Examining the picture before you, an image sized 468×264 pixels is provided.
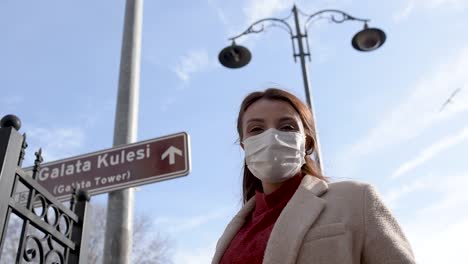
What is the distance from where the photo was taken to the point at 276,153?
1.83 metres

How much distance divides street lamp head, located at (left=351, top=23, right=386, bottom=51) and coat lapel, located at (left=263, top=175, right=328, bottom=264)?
261 inches

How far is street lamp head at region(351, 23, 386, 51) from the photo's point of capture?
→ 307 inches

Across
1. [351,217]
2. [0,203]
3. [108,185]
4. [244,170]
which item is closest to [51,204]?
[0,203]

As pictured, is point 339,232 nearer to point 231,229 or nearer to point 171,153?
point 231,229

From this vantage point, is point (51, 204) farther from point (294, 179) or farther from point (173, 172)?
point (294, 179)

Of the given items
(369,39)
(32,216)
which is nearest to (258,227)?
(32,216)

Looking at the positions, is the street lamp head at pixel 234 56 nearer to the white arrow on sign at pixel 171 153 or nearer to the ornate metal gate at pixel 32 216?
the white arrow on sign at pixel 171 153

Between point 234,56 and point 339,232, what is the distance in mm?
6891

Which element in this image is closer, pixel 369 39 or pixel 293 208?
pixel 293 208

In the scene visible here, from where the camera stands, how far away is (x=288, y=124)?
191 cm

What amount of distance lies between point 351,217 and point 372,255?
14cm

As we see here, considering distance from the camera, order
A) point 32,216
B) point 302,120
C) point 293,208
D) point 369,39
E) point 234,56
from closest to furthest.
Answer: point 293,208 < point 302,120 < point 32,216 < point 369,39 < point 234,56

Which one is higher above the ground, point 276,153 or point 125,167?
point 125,167

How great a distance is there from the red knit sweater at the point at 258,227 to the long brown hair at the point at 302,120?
13 cm
